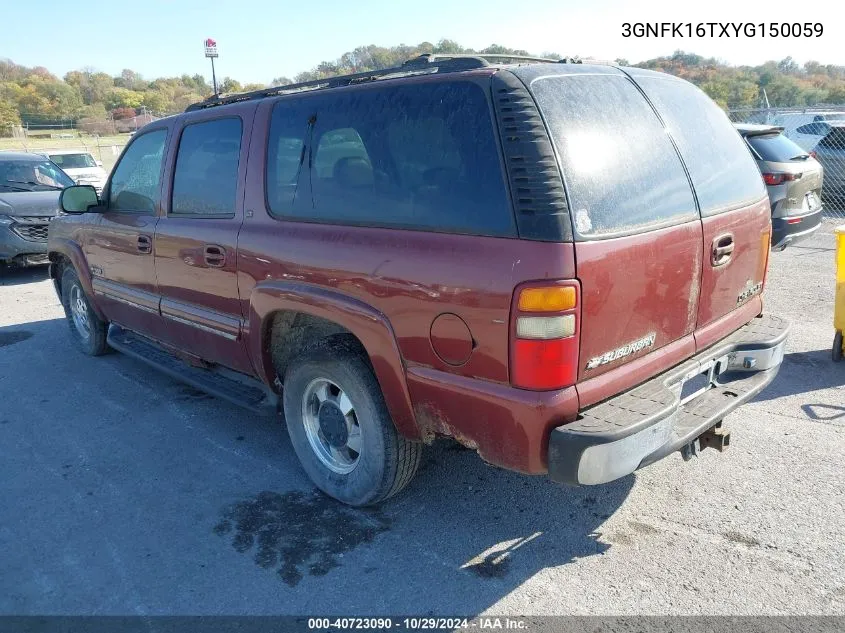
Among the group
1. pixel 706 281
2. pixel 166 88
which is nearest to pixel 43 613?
pixel 706 281

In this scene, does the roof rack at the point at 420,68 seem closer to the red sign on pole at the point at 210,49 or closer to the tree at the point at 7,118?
the red sign on pole at the point at 210,49

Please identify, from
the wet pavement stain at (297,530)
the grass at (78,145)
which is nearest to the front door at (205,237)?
the wet pavement stain at (297,530)

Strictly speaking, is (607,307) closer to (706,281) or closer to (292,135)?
(706,281)

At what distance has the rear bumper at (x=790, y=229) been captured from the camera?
8000 millimetres

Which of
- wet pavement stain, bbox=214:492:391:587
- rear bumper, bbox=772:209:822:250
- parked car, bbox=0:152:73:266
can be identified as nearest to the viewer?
wet pavement stain, bbox=214:492:391:587

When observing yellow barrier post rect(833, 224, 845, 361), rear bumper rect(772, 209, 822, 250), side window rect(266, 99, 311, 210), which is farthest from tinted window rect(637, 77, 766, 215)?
Answer: rear bumper rect(772, 209, 822, 250)

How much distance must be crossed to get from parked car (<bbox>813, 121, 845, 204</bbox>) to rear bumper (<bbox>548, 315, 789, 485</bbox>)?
11632 mm

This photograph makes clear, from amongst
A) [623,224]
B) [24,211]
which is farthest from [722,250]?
[24,211]

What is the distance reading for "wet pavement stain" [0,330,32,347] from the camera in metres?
6.56

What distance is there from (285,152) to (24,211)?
787cm

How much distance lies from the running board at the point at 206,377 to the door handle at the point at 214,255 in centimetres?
74

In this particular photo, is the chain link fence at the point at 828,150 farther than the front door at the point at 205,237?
Yes

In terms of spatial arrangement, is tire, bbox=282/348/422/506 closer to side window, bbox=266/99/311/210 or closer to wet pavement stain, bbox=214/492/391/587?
wet pavement stain, bbox=214/492/391/587

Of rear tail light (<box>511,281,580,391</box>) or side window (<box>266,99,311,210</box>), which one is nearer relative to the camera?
rear tail light (<box>511,281,580,391</box>)
